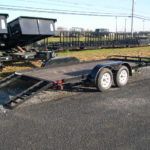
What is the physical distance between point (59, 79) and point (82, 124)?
246cm

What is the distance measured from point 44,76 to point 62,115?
2395 mm

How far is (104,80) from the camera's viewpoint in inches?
396

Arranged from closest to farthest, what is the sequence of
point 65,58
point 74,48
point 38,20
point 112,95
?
point 112,95, point 65,58, point 38,20, point 74,48

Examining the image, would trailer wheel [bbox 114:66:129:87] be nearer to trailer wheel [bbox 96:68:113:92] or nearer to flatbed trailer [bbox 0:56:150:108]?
flatbed trailer [bbox 0:56:150:108]

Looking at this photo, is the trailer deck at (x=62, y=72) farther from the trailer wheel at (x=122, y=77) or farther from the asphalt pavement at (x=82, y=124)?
the asphalt pavement at (x=82, y=124)

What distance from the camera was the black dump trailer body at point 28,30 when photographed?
14.5 m

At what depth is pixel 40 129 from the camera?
6.62 meters

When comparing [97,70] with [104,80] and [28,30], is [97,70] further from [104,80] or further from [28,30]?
[28,30]

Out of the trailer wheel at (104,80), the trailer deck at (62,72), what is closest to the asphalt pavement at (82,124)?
the trailer wheel at (104,80)

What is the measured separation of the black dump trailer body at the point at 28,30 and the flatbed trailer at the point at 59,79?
3.73m

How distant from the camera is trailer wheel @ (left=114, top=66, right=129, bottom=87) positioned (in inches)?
415

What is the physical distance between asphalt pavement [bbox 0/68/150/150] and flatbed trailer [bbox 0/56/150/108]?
15.0 inches

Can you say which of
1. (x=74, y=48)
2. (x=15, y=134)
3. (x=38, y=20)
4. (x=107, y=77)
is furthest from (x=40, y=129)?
(x=74, y=48)

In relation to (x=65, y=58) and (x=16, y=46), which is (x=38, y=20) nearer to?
(x=16, y=46)
